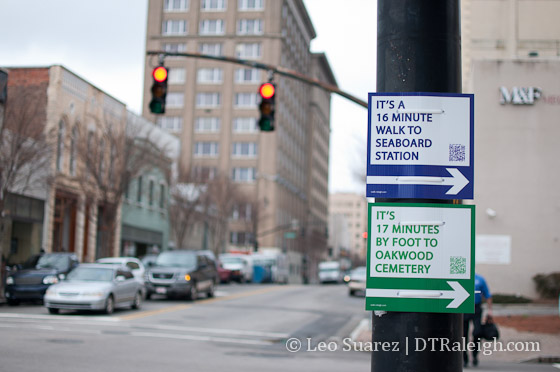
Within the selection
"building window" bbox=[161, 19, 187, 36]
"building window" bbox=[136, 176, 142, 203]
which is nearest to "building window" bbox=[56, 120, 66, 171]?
"building window" bbox=[136, 176, 142, 203]

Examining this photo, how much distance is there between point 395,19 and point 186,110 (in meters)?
87.7

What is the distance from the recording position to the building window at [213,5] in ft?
298

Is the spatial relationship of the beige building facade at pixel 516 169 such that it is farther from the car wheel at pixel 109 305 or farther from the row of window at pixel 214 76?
the row of window at pixel 214 76

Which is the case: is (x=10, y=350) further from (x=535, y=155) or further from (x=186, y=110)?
(x=186, y=110)

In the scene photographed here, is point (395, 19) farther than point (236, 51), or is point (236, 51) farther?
point (236, 51)

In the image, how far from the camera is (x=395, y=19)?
3695mm

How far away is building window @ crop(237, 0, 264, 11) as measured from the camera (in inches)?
3548

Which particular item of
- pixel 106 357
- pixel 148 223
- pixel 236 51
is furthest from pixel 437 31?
pixel 236 51

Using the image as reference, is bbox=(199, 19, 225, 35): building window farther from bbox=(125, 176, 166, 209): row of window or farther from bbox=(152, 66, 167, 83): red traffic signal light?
bbox=(152, 66, 167, 83): red traffic signal light

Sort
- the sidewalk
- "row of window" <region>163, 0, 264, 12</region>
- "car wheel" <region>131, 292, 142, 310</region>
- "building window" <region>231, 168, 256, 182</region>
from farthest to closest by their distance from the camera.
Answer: "row of window" <region>163, 0, 264, 12</region>
"building window" <region>231, 168, 256, 182</region>
"car wheel" <region>131, 292, 142, 310</region>
the sidewalk

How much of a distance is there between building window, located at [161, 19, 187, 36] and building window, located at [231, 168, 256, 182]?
62.2 feet

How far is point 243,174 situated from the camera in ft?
292

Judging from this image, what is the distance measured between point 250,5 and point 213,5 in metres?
4.81

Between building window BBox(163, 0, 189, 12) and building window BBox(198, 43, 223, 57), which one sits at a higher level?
building window BBox(163, 0, 189, 12)
